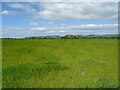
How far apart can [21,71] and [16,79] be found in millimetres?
1533

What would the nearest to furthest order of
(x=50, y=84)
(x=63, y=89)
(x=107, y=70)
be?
(x=63, y=89) < (x=50, y=84) < (x=107, y=70)

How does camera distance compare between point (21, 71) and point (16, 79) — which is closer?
point (16, 79)

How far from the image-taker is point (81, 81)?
9508 millimetres

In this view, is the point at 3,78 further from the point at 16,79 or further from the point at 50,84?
the point at 50,84

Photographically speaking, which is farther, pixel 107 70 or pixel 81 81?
pixel 107 70

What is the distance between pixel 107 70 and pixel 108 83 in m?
3.28

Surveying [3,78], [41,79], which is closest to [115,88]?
[41,79]

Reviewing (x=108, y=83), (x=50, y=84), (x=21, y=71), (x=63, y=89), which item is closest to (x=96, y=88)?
(x=108, y=83)

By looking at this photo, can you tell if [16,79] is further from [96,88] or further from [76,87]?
[96,88]

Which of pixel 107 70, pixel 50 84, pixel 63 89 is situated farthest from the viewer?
pixel 107 70

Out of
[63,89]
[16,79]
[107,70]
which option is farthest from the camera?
[107,70]

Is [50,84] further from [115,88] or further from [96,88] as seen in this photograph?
[115,88]

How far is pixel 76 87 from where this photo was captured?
8.64 meters

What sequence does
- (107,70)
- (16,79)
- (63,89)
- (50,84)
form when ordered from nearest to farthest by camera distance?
(63,89)
(50,84)
(16,79)
(107,70)
